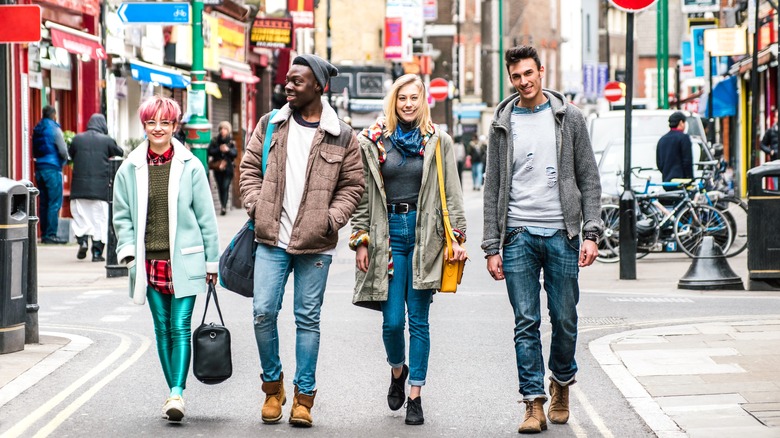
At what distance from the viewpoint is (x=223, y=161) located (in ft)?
103

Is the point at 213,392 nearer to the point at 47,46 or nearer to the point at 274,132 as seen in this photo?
the point at 274,132

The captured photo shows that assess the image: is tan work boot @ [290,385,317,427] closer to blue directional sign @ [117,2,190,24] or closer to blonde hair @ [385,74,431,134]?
blonde hair @ [385,74,431,134]

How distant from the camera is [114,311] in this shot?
1346cm

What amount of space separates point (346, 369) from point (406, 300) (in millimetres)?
2057

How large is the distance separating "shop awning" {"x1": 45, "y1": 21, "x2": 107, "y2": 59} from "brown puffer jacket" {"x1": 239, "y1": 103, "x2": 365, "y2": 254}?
15.7 m

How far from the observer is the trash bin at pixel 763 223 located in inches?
547

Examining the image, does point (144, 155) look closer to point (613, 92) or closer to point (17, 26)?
point (17, 26)

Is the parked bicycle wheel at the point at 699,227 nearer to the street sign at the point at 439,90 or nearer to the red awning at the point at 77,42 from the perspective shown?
the red awning at the point at 77,42

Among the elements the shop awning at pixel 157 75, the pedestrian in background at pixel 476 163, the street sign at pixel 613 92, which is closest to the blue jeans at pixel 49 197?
the shop awning at pixel 157 75

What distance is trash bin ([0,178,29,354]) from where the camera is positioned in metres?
10.2

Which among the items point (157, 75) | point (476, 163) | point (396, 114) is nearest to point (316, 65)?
point (396, 114)

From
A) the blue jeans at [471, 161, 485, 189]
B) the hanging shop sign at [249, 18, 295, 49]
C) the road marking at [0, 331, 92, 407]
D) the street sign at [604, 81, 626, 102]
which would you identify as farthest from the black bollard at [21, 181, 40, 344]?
the street sign at [604, 81, 626, 102]

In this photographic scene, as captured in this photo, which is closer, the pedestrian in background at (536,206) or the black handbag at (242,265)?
the pedestrian in background at (536,206)

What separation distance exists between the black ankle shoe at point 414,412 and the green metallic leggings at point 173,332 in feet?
3.80
